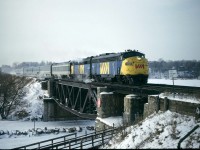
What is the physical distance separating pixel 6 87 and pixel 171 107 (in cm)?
5039

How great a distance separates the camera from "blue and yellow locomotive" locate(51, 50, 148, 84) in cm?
2803

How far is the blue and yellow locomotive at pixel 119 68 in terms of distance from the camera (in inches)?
1104

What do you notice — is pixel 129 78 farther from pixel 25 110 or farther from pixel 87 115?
pixel 25 110

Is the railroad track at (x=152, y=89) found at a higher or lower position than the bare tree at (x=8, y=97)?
higher

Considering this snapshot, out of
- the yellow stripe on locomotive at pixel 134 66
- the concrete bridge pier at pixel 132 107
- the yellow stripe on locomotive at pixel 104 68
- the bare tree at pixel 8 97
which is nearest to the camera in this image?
the concrete bridge pier at pixel 132 107

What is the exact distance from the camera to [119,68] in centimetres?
2959

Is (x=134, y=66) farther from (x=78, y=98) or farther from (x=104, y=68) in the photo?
(x=78, y=98)

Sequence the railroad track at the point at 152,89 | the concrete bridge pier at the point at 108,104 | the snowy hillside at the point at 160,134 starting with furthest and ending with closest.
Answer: the concrete bridge pier at the point at 108,104 → the railroad track at the point at 152,89 → the snowy hillside at the point at 160,134

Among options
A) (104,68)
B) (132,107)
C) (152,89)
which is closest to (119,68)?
(104,68)

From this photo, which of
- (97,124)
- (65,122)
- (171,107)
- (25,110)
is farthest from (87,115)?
(25,110)

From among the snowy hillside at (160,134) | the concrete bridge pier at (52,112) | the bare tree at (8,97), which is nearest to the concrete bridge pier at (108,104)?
the snowy hillside at (160,134)

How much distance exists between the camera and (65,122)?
166 ft

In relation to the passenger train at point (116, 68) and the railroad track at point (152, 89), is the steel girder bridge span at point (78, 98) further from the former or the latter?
the railroad track at point (152, 89)

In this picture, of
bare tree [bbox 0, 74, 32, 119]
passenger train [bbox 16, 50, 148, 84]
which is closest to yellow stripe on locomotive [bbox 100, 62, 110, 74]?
passenger train [bbox 16, 50, 148, 84]
